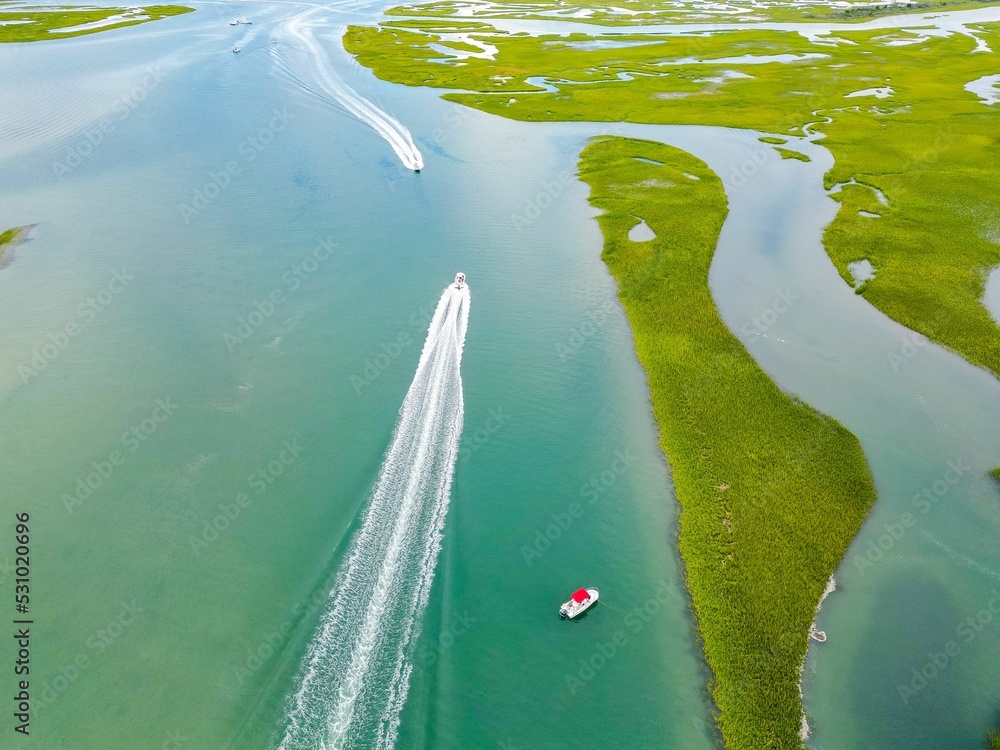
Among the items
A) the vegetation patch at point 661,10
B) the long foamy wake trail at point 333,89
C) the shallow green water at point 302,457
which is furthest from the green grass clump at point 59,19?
the shallow green water at point 302,457

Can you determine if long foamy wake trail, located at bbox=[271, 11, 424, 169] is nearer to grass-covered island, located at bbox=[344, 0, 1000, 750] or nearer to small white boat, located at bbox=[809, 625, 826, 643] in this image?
grass-covered island, located at bbox=[344, 0, 1000, 750]

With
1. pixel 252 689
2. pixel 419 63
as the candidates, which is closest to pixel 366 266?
pixel 252 689

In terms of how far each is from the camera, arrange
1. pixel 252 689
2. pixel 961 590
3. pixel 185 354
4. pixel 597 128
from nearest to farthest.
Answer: pixel 252 689, pixel 961 590, pixel 185 354, pixel 597 128

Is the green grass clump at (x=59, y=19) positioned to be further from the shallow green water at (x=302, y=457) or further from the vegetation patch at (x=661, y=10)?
the shallow green water at (x=302, y=457)

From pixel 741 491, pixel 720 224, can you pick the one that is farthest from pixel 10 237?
pixel 720 224

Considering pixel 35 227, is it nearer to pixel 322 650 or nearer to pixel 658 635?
pixel 322 650
